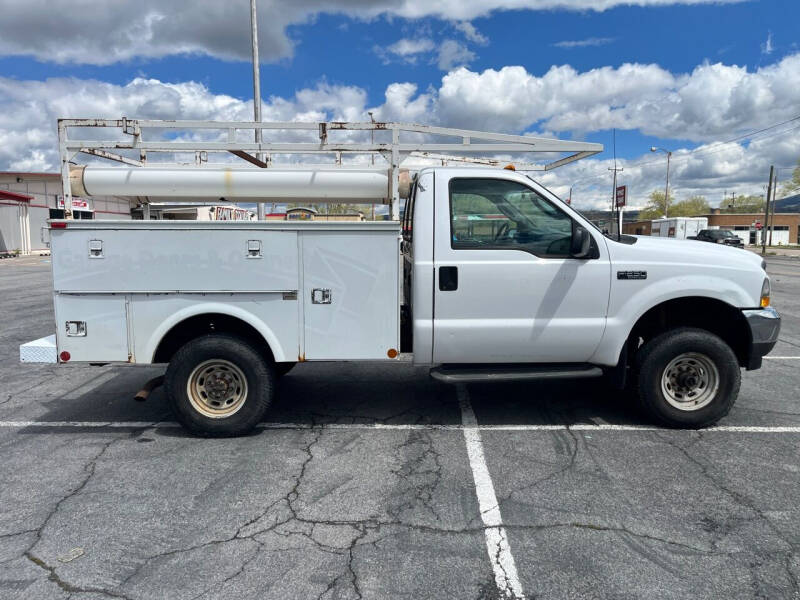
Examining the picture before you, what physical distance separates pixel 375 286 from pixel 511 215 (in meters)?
1.24

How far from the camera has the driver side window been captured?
4.68 metres

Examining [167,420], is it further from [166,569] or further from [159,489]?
[166,569]

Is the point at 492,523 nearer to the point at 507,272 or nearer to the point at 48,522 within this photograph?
the point at 507,272

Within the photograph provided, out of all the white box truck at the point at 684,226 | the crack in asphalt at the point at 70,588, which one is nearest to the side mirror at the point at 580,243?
the crack in asphalt at the point at 70,588

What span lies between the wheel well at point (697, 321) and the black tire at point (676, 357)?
23cm

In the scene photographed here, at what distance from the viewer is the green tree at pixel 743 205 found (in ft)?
329

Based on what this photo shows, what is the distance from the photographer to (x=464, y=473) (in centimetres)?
413

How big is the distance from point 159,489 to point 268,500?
784 mm

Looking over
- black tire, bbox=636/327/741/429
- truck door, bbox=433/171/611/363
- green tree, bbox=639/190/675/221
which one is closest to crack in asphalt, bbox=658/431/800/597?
black tire, bbox=636/327/741/429

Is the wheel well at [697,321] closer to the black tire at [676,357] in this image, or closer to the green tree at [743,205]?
the black tire at [676,357]

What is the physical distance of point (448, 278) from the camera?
4.61 meters

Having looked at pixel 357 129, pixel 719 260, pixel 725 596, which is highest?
pixel 357 129

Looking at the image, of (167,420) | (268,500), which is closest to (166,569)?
(268,500)

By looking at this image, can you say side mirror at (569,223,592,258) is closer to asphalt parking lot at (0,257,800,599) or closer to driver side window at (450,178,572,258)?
driver side window at (450,178,572,258)
